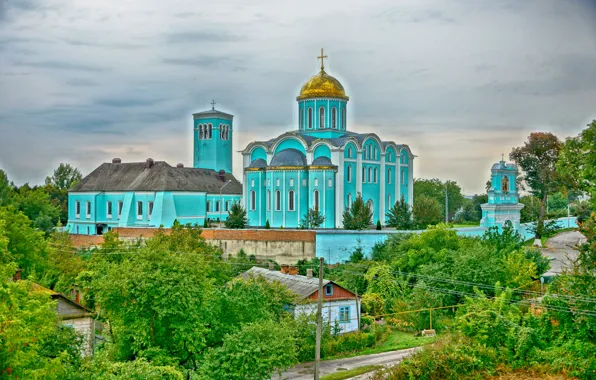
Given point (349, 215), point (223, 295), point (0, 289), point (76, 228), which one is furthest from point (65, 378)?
point (76, 228)

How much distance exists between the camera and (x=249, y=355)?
48.6 feet

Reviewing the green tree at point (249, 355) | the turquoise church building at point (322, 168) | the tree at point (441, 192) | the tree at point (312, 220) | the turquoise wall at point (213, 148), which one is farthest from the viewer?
the tree at point (441, 192)

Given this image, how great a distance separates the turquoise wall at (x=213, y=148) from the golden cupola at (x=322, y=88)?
1483cm

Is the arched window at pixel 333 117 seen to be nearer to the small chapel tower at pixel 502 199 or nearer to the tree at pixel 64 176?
the small chapel tower at pixel 502 199

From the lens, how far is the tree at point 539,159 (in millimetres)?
45812

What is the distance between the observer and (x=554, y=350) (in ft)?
57.9

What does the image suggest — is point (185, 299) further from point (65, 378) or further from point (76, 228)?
point (76, 228)

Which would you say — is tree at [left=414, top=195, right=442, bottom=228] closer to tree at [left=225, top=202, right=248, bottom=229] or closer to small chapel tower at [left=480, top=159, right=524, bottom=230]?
small chapel tower at [left=480, top=159, right=524, bottom=230]

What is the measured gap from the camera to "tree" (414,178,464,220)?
7031cm

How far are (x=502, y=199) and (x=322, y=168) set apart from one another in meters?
11.6

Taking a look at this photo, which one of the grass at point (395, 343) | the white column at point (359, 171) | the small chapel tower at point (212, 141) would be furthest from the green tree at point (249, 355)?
the small chapel tower at point (212, 141)

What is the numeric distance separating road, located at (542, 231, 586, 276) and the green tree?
19.4m

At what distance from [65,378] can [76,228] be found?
3768cm

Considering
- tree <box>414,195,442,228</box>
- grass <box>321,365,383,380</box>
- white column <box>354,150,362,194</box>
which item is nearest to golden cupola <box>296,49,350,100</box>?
white column <box>354,150,362,194</box>
